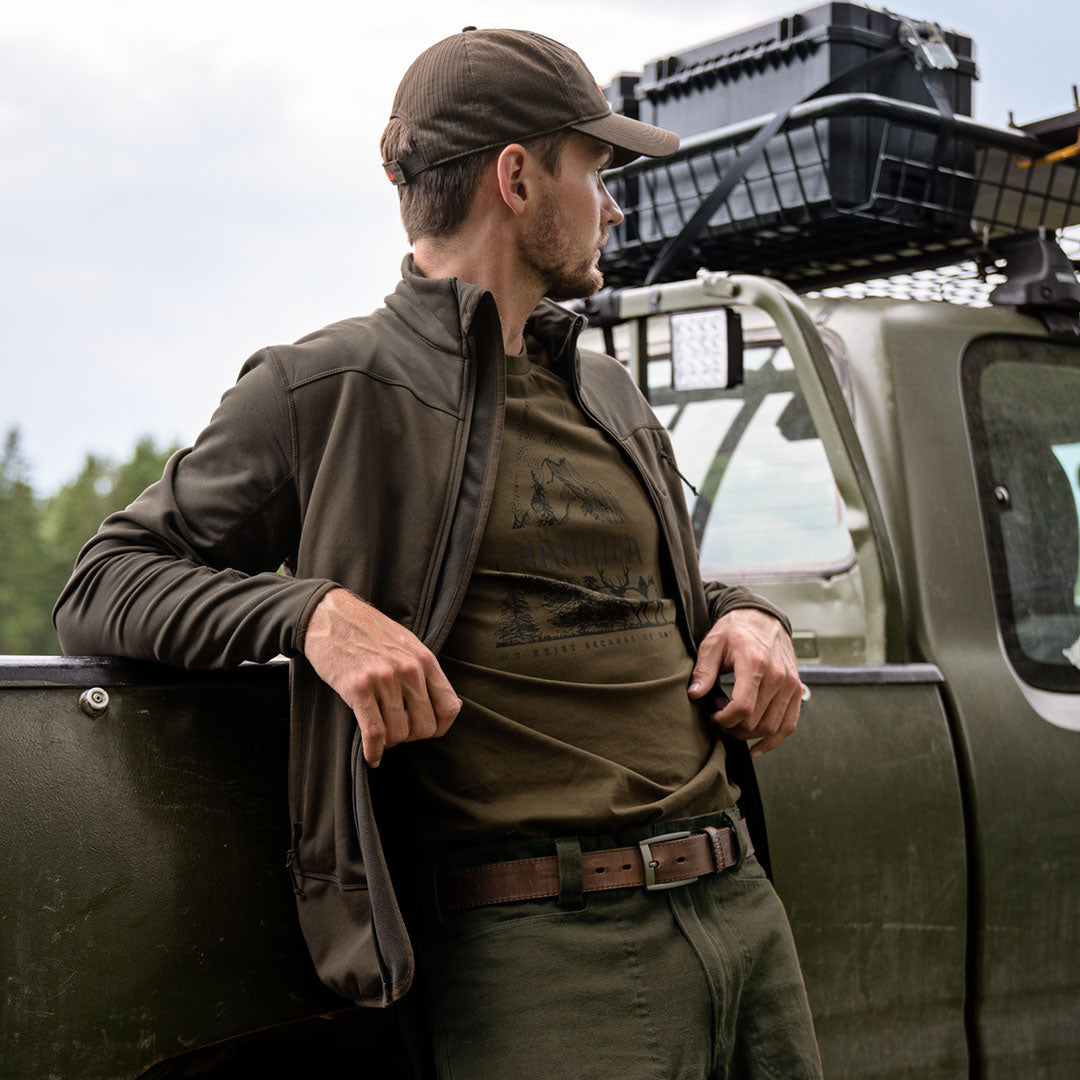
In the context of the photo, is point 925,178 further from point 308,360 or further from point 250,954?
point 250,954

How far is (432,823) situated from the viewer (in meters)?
1.75

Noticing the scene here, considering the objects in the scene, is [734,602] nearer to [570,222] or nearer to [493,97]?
[570,222]

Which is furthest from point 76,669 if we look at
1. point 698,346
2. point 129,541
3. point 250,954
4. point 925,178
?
point 925,178

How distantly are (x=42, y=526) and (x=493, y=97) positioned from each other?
269 feet

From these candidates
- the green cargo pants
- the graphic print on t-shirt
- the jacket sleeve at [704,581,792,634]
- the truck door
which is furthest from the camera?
the truck door

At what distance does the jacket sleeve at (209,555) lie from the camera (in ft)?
5.35

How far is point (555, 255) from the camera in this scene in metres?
2.04

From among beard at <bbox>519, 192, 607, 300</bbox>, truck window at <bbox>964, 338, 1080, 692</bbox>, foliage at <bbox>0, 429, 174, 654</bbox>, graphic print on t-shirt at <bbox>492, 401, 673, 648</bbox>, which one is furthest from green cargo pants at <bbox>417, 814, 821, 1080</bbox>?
foliage at <bbox>0, 429, 174, 654</bbox>

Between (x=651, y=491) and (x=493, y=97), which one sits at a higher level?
(x=493, y=97)

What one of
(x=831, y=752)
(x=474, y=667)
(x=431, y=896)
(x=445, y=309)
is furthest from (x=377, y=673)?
(x=831, y=752)

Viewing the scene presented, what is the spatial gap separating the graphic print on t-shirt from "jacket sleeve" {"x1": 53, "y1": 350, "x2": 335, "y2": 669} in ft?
0.89

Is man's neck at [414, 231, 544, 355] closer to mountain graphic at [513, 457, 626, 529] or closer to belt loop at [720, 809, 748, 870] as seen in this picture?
mountain graphic at [513, 457, 626, 529]

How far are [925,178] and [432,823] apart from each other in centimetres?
191

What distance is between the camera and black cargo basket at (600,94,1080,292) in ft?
9.68
